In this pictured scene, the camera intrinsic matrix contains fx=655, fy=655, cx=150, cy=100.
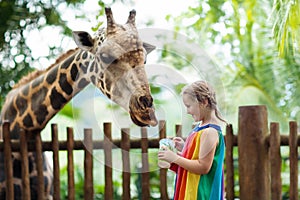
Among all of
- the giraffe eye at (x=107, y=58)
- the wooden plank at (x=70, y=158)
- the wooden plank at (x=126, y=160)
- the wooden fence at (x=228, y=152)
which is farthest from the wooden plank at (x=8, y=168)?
the giraffe eye at (x=107, y=58)

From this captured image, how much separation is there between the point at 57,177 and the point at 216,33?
4.38 metres

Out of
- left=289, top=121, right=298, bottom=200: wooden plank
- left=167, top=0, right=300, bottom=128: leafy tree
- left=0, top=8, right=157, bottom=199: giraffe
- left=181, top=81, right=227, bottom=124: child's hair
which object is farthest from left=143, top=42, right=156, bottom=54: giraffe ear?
left=167, top=0, right=300, bottom=128: leafy tree

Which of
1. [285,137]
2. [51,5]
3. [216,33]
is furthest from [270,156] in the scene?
[216,33]

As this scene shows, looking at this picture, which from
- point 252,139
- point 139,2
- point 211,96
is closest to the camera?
point 211,96

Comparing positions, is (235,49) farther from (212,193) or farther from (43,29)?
(212,193)

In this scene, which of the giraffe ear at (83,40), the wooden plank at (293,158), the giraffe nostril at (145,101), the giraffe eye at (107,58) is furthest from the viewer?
the wooden plank at (293,158)

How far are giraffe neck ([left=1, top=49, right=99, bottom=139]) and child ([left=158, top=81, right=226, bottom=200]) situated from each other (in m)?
1.12

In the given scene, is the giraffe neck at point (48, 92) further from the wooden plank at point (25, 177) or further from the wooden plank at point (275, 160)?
the wooden plank at point (275, 160)

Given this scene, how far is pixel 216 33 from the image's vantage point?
27.8 feet

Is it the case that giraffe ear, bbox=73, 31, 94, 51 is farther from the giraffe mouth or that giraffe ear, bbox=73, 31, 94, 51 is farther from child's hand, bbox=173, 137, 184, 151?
child's hand, bbox=173, 137, 184, 151

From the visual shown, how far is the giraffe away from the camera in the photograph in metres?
3.54

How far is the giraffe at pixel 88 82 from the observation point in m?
3.54

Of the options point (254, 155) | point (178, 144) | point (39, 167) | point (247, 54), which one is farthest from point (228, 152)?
point (247, 54)

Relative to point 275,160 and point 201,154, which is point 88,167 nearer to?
point 275,160
